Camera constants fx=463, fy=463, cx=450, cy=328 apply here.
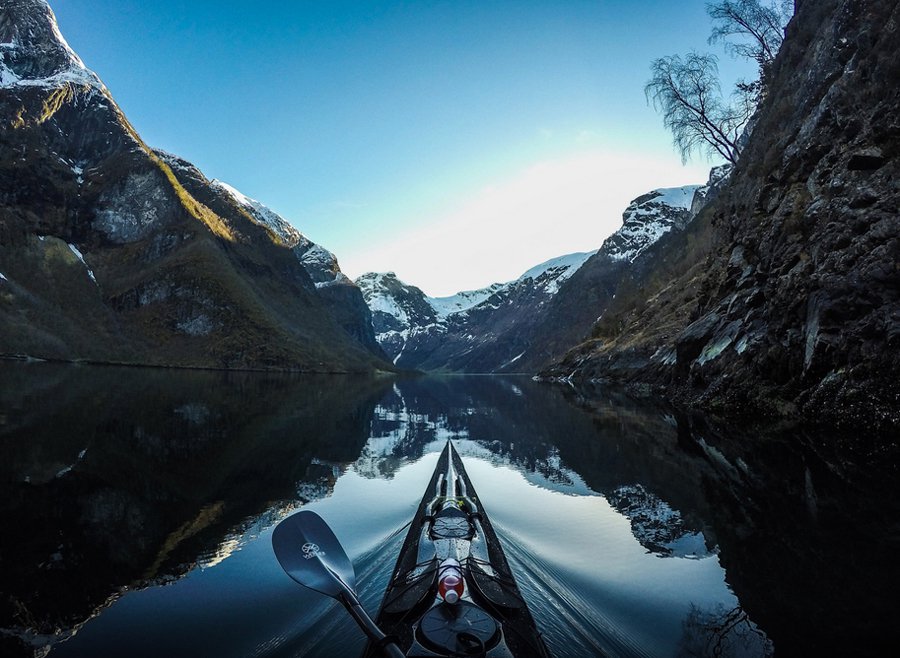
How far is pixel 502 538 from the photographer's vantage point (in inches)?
401

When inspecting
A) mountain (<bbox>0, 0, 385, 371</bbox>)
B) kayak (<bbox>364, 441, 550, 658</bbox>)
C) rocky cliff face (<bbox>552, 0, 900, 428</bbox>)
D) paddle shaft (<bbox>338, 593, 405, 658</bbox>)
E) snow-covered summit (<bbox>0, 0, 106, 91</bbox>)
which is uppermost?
snow-covered summit (<bbox>0, 0, 106, 91</bbox>)

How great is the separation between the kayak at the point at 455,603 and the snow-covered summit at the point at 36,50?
211426 millimetres

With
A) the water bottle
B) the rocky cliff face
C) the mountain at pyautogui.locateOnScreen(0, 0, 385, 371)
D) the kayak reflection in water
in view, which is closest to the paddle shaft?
the kayak reflection in water

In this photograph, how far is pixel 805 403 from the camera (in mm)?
18250

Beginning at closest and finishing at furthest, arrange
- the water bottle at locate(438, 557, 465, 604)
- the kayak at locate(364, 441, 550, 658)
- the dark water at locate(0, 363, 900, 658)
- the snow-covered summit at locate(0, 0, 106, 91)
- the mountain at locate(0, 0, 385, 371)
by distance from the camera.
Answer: the kayak at locate(364, 441, 550, 658)
the water bottle at locate(438, 557, 465, 604)
the dark water at locate(0, 363, 900, 658)
the mountain at locate(0, 0, 385, 371)
the snow-covered summit at locate(0, 0, 106, 91)

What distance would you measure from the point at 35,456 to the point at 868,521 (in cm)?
2170

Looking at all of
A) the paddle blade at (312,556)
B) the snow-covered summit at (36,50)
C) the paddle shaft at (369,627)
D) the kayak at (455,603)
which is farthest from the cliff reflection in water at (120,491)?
the snow-covered summit at (36,50)

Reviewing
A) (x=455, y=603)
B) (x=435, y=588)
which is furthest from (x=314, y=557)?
(x=455, y=603)

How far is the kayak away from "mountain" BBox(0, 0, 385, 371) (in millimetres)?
118692

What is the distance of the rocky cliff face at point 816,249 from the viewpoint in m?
16.3

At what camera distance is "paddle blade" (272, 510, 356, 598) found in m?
5.77

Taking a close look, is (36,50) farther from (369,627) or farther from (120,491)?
(369,627)

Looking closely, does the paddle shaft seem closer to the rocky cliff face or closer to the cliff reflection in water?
the cliff reflection in water

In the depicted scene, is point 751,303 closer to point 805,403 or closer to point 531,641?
point 805,403
